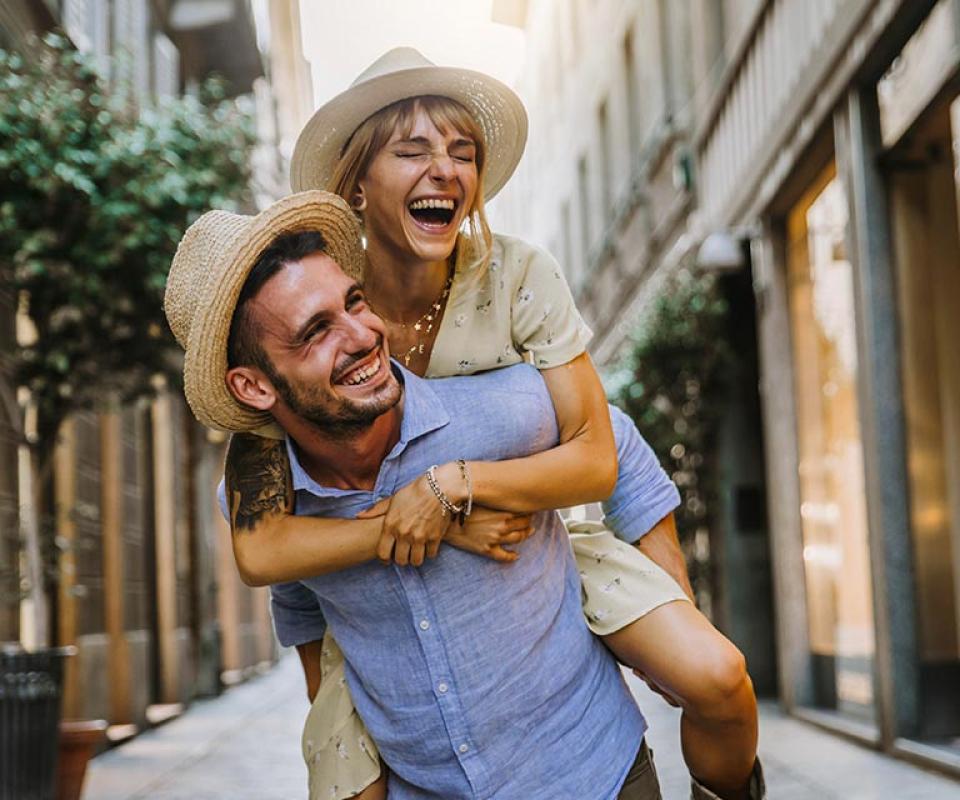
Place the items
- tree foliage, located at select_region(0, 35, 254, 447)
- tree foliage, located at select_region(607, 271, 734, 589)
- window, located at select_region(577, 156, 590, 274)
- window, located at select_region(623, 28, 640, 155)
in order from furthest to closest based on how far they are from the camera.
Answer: window, located at select_region(577, 156, 590, 274)
window, located at select_region(623, 28, 640, 155)
tree foliage, located at select_region(607, 271, 734, 589)
tree foliage, located at select_region(0, 35, 254, 447)

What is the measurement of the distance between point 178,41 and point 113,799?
46.3 feet

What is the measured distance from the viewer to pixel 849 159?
9484 mm

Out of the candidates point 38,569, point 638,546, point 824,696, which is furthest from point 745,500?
point 638,546

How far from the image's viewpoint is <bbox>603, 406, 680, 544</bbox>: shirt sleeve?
2.73 meters

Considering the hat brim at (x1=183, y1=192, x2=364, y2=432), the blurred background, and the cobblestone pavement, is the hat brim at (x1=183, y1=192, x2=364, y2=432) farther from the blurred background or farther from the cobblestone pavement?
the cobblestone pavement

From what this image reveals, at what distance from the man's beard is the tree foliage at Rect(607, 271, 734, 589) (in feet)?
37.1

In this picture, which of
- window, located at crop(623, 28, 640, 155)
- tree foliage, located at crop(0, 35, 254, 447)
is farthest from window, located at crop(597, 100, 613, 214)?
tree foliage, located at crop(0, 35, 254, 447)

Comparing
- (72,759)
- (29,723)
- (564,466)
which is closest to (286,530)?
(564,466)

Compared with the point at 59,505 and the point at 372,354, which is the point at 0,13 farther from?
the point at 372,354

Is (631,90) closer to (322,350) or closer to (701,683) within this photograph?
(701,683)

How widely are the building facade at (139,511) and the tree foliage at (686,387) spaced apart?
3.65 metres

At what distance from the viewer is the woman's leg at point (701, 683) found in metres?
2.37

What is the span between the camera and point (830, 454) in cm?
1108

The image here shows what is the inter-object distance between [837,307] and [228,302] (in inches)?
351
